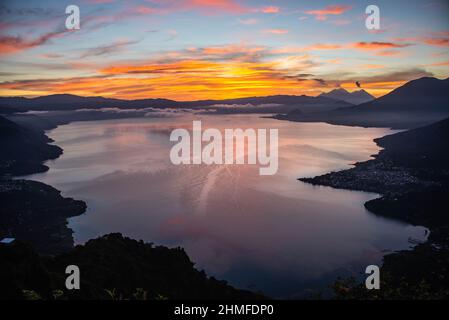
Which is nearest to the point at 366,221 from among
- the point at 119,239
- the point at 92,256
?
the point at 119,239

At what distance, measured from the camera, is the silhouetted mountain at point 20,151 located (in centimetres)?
9929

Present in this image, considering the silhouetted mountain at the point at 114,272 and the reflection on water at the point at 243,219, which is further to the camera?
the reflection on water at the point at 243,219

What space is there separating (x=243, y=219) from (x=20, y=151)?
281ft

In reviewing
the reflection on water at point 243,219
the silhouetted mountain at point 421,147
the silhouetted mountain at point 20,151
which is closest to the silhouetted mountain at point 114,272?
the reflection on water at point 243,219

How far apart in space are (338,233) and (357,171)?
141 ft

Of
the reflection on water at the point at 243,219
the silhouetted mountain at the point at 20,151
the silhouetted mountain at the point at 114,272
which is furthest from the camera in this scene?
the silhouetted mountain at the point at 20,151

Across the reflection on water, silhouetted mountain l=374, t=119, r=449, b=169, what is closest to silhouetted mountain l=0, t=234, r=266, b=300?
the reflection on water

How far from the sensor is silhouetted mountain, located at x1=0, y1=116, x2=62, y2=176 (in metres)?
99.3

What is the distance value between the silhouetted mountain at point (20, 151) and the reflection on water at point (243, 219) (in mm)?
7679

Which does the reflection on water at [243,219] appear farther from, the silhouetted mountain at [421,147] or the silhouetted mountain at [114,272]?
the silhouetted mountain at [421,147]

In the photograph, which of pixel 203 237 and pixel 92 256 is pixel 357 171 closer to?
pixel 203 237

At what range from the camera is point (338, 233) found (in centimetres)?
5050
